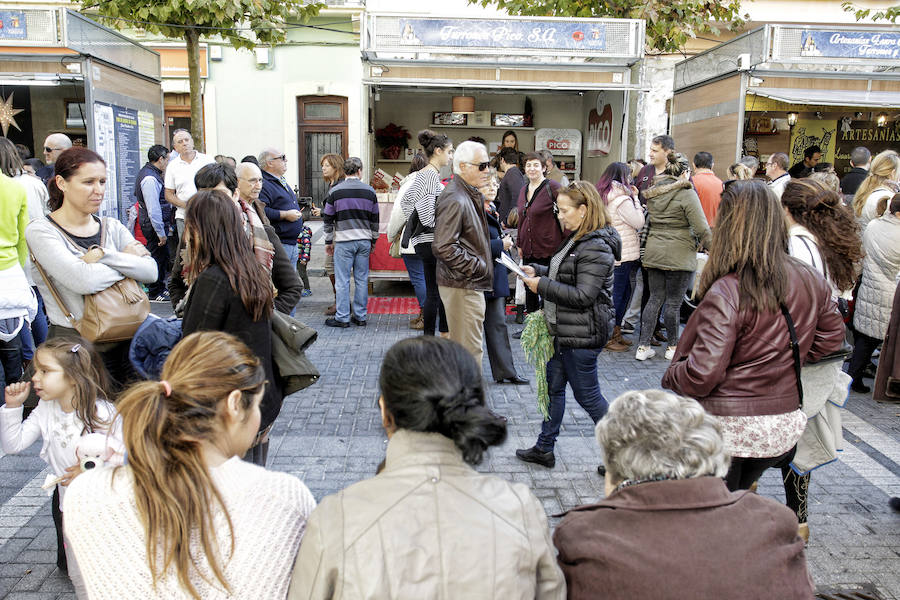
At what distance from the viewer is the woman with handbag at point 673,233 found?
6.92m

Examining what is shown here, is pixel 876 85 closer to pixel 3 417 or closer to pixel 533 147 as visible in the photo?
pixel 533 147

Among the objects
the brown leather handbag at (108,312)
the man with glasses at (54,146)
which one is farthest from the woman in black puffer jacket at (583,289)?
the man with glasses at (54,146)

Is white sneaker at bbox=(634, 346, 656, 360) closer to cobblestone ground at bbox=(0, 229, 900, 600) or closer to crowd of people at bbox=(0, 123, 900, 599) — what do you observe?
cobblestone ground at bbox=(0, 229, 900, 600)

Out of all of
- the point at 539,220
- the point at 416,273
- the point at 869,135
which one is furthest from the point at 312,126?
the point at 869,135

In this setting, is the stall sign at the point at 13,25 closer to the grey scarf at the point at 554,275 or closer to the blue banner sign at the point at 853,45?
the grey scarf at the point at 554,275

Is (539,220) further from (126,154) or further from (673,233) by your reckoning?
(126,154)

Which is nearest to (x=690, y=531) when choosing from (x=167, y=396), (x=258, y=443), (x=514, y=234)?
(x=167, y=396)

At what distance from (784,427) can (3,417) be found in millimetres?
3285

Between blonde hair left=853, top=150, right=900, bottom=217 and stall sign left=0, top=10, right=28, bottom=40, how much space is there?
8.60 m

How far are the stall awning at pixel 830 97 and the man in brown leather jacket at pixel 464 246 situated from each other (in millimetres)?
5055

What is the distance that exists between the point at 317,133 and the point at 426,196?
38.5 ft

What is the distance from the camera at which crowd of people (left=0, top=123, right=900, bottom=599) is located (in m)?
1.69

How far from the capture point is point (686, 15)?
489 inches

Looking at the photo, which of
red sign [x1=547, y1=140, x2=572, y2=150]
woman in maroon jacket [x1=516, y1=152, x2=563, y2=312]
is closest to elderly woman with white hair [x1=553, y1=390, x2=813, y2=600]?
woman in maroon jacket [x1=516, y1=152, x2=563, y2=312]
